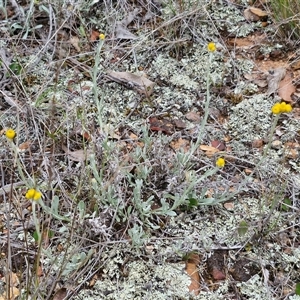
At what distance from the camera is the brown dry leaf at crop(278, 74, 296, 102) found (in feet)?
7.13

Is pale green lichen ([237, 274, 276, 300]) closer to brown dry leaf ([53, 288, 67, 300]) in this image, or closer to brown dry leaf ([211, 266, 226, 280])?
brown dry leaf ([211, 266, 226, 280])

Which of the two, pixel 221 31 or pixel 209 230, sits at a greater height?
pixel 221 31

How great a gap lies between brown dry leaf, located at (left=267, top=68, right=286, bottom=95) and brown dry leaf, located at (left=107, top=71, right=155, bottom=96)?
0.53 meters

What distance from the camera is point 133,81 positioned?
7.40 ft

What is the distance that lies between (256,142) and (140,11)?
1017mm

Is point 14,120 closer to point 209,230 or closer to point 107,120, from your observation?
point 107,120

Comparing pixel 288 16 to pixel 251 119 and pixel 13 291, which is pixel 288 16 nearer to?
pixel 251 119

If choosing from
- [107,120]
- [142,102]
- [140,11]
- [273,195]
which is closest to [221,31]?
[140,11]

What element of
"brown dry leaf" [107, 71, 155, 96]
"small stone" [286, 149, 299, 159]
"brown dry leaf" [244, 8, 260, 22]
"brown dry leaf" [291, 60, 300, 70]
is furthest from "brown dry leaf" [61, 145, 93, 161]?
"brown dry leaf" [244, 8, 260, 22]

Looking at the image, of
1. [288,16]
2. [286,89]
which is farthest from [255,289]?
[288,16]

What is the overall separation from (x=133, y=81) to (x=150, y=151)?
0.50m

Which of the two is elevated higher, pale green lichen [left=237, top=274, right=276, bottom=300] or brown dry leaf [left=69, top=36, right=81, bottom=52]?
brown dry leaf [left=69, top=36, right=81, bottom=52]

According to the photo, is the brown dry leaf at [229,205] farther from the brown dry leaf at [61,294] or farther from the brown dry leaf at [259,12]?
Answer: the brown dry leaf at [259,12]

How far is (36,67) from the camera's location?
7.61 feet
